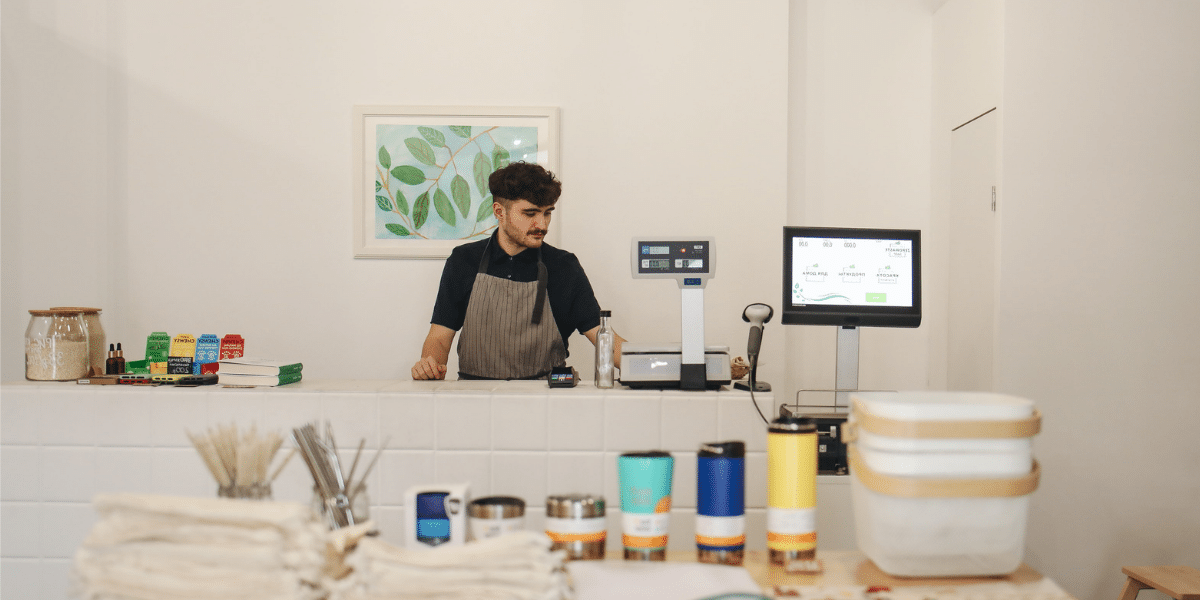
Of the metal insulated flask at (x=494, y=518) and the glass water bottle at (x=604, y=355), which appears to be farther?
the glass water bottle at (x=604, y=355)

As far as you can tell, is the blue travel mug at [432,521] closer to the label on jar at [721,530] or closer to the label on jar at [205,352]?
the label on jar at [721,530]

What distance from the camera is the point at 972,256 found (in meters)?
2.90

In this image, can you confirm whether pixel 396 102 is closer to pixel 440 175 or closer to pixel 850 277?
pixel 440 175

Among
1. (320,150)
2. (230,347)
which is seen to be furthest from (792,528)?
(320,150)

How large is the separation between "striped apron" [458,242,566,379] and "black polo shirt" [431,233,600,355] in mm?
32

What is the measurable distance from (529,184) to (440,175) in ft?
2.81

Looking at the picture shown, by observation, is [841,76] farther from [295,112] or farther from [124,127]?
[124,127]

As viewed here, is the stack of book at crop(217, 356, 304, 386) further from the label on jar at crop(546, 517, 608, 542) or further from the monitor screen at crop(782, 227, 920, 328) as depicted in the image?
the monitor screen at crop(782, 227, 920, 328)

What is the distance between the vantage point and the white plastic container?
1.10m

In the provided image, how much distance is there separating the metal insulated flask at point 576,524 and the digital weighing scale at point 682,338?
2.25 ft

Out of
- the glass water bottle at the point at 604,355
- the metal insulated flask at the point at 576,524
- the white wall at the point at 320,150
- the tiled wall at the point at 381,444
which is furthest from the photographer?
the white wall at the point at 320,150

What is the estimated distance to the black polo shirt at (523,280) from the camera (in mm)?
2701

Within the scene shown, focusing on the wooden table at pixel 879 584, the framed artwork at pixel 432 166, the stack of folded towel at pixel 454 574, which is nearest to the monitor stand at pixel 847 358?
the wooden table at pixel 879 584

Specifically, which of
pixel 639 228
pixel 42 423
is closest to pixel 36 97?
pixel 42 423
